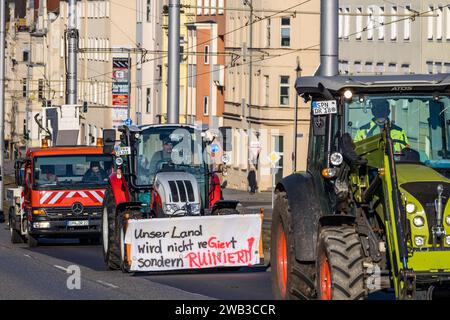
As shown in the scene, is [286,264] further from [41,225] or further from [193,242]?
[41,225]

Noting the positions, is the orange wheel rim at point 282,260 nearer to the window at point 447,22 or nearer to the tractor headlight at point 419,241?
the tractor headlight at point 419,241

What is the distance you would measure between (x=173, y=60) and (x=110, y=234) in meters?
11.1

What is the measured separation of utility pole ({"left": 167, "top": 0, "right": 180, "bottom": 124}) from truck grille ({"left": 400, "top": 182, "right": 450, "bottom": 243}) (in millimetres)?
21028

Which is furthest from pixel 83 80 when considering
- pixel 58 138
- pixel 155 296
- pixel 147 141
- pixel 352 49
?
pixel 155 296

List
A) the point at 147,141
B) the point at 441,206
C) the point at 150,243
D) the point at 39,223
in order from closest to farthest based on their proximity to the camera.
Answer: the point at 441,206 < the point at 150,243 < the point at 147,141 < the point at 39,223

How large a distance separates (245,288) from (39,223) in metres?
14.1

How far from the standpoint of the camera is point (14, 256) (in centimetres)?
2805

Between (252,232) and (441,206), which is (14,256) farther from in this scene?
(441,206)

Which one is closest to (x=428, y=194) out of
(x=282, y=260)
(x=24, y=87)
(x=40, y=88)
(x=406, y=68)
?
(x=282, y=260)

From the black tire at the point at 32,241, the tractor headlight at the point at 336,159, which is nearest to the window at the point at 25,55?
the black tire at the point at 32,241

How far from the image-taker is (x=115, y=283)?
2077cm

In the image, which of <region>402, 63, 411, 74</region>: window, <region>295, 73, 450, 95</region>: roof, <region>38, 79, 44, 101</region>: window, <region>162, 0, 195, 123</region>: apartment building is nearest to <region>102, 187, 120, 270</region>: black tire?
<region>295, 73, 450, 95</region>: roof

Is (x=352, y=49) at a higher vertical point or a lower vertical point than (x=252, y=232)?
higher

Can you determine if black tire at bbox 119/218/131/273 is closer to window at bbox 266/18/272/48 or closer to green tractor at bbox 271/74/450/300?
green tractor at bbox 271/74/450/300
